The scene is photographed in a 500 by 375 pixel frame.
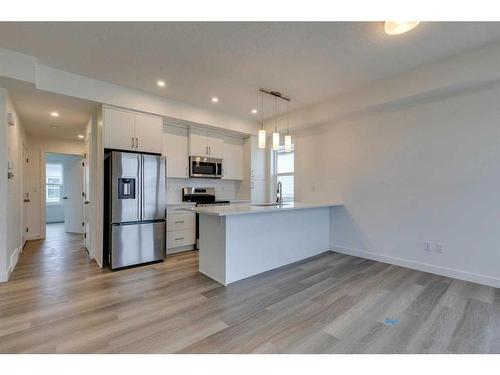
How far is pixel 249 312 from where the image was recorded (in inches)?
84.8

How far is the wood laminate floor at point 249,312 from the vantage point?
170cm

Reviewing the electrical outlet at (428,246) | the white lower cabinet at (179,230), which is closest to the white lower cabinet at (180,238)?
the white lower cabinet at (179,230)

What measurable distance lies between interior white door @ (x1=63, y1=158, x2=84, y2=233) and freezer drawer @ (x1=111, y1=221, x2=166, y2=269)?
385 cm

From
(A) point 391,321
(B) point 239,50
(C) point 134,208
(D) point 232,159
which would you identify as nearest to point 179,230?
(C) point 134,208

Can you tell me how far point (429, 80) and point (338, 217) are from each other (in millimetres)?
2342

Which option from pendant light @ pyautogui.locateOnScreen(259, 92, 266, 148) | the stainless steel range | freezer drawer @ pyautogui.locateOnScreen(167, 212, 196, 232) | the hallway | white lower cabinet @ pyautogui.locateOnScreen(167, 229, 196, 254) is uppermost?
pendant light @ pyautogui.locateOnScreen(259, 92, 266, 148)

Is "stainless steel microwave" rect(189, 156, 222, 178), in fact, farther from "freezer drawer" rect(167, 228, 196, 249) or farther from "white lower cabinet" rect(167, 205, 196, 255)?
"freezer drawer" rect(167, 228, 196, 249)

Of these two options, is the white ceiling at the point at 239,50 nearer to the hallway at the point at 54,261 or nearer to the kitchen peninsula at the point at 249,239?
the kitchen peninsula at the point at 249,239

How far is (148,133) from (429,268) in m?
4.52

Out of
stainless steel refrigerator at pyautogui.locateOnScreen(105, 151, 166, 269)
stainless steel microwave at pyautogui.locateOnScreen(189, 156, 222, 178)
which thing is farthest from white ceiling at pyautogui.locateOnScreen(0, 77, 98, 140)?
stainless steel microwave at pyautogui.locateOnScreen(189, 156, 222, 178)

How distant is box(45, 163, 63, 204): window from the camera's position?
8.61 m

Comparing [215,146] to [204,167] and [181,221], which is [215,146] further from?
[181,221]

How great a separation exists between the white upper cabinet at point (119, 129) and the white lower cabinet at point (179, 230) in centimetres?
126
